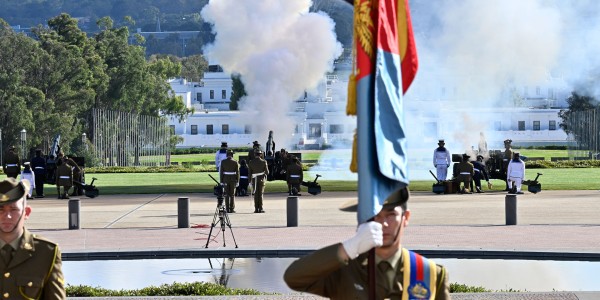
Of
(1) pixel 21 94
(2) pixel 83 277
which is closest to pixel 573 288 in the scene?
(2) pixel 83 277

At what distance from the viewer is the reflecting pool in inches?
648

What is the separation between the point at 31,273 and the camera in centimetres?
690

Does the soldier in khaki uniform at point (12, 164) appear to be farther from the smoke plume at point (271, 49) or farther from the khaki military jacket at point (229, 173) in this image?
the smoke plume at point (271, 49)

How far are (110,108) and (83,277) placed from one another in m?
78.1

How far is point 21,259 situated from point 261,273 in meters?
11.1

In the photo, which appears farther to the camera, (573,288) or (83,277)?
(83,277)

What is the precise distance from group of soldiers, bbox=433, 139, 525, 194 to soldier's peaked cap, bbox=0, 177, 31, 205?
31.3 meters

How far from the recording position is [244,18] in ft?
213

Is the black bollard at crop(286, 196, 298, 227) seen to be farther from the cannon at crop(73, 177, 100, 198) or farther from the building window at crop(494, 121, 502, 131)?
the building window at crop(494, 121, 502, 131)

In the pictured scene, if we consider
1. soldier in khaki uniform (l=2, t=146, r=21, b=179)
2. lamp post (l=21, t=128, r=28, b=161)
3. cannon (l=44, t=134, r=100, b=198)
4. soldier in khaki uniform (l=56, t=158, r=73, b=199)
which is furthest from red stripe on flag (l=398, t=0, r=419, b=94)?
lamp post (l=21, t=128, r=28, b=161)

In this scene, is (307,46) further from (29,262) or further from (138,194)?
(29,262)

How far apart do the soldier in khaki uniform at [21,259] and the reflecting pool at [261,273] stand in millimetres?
9006

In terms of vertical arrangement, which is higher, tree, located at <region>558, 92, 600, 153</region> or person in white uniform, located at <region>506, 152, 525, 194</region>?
tree, located at <region>558, 92, 600, 153</region>

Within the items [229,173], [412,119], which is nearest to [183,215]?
[229,173]
